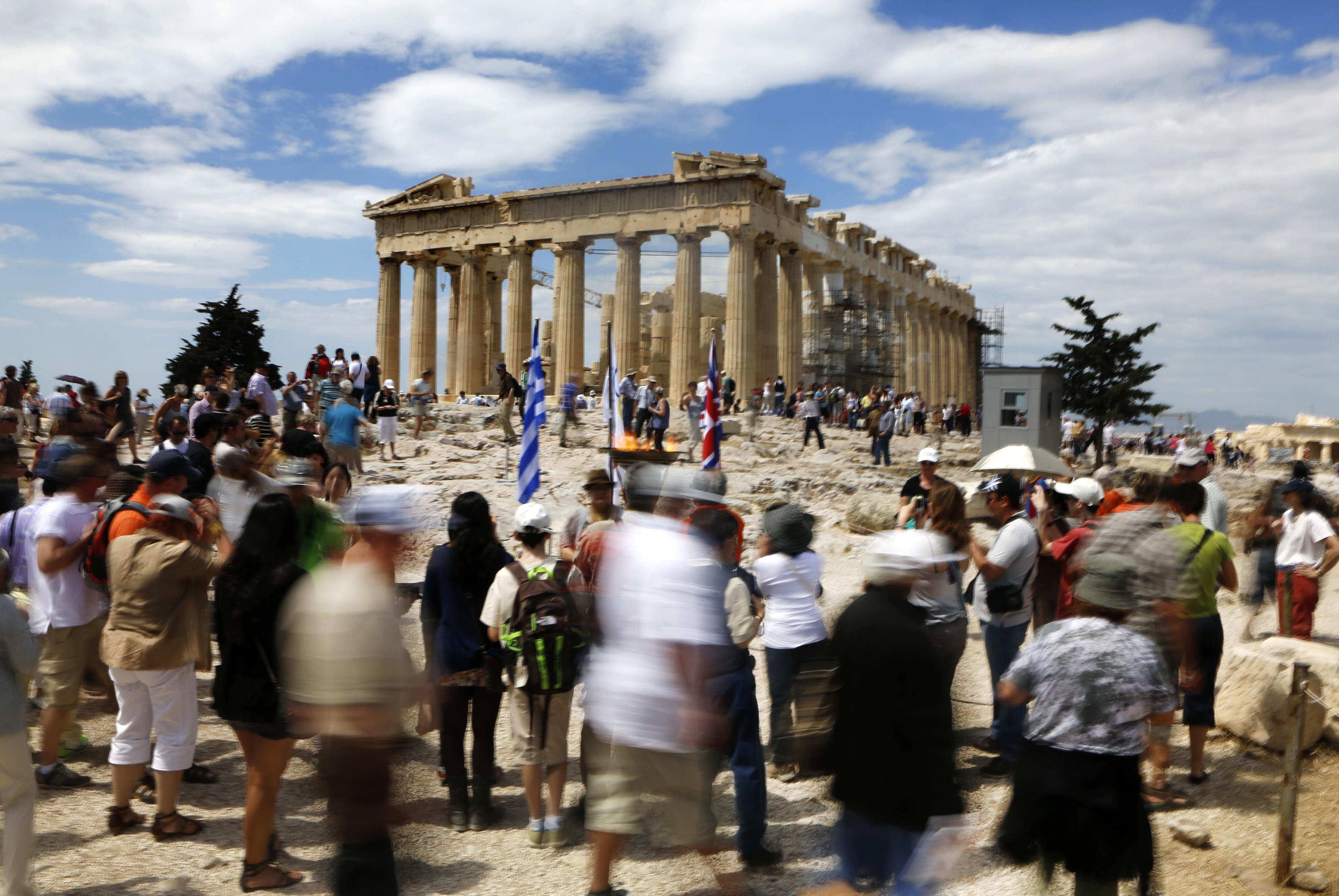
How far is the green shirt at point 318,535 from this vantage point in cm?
567

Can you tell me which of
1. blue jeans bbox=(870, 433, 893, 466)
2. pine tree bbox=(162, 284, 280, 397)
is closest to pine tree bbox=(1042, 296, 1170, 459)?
blue jeans bbox=(870, 433, 893, 466)

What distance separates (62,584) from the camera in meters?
6.03

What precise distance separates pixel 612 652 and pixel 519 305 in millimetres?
33731

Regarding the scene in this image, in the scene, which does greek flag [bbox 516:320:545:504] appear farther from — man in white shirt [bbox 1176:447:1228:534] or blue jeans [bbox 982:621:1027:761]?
man in white shirt [bbox 1176:447:1228:534]

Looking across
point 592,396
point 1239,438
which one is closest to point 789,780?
point 592,396

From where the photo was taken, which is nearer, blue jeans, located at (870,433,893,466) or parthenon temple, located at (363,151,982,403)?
blue jeans, located at (870,433,893,466)

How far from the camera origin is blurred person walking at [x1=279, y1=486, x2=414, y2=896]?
354 cm

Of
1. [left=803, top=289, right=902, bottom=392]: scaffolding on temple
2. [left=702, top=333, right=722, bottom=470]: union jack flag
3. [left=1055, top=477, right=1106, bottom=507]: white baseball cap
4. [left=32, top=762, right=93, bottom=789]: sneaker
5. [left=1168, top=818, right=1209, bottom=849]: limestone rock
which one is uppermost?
[left=803, top=289, right=902, bottom=392]: scaffolding on temple

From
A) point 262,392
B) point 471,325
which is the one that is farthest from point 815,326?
point 262,392

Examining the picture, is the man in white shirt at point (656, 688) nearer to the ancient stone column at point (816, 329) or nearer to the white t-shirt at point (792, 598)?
the white t-shirt at point (792, 598)

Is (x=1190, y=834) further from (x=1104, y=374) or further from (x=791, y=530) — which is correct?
(x=1104, y=374)

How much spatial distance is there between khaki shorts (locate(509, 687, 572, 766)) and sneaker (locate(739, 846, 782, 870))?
1.18 meters

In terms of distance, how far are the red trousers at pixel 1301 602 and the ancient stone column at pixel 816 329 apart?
1193 inches

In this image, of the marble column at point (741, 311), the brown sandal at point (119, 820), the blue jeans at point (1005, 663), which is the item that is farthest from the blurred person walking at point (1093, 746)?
the marble column at point (741, 311)
